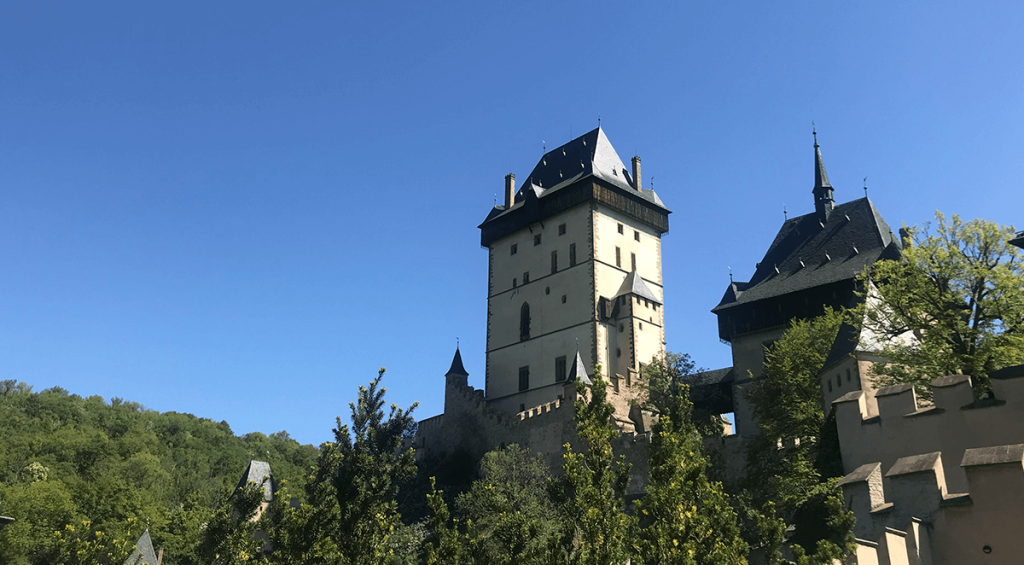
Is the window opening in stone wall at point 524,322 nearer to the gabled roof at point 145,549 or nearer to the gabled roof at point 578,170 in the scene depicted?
the gabled roof at point 578,170

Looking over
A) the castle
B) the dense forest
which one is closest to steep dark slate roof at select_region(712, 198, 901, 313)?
the castle

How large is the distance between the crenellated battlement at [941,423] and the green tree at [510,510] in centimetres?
800

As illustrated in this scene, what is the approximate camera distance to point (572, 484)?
11.8 m

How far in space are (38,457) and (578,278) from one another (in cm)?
3748

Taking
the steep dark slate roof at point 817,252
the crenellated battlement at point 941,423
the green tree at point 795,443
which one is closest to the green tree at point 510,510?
the green tree at point 795,443

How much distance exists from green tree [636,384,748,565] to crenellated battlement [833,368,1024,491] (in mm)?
7853

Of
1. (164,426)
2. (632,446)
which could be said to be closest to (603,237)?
(632,446)

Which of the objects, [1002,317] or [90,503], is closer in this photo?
[1002,317]

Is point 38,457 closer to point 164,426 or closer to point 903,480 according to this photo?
point 164,426

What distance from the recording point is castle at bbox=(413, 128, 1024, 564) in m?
16.8

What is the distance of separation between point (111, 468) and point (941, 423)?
49.7 metres

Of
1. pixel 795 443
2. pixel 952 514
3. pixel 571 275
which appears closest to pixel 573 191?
pixel 571 275

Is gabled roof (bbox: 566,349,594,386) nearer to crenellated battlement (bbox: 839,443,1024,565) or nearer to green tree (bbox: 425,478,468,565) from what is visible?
crenellated battlement (bbox: 839,443,1024,565)

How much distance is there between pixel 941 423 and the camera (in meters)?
19.0
